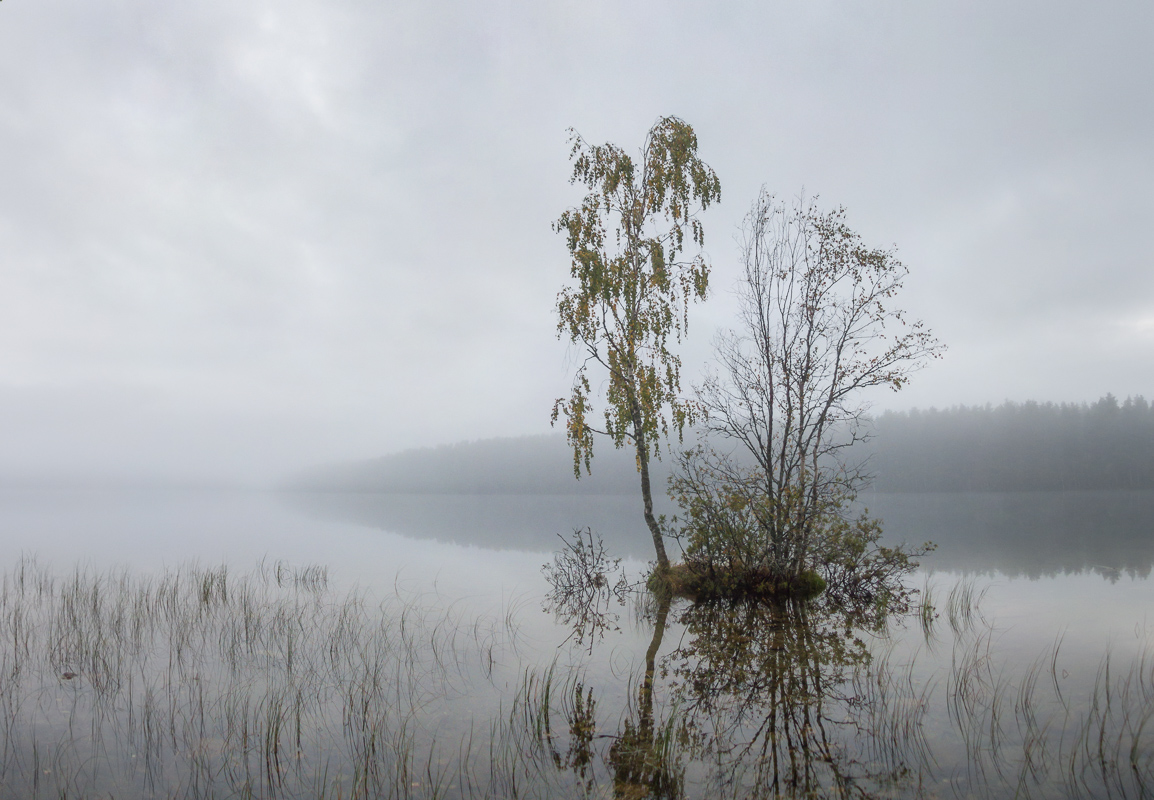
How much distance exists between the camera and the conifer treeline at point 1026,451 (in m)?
139

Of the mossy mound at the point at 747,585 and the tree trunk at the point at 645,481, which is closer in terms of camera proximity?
the mossy mound at the point at 747,585

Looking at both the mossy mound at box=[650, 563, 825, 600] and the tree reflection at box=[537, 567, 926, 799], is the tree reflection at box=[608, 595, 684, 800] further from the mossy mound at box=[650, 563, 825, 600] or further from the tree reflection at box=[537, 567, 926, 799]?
the mossy mound at box=[650, 563, 825, 600]

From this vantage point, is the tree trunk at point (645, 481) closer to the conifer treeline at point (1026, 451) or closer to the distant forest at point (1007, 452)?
the distant forest at point (1007, 452)

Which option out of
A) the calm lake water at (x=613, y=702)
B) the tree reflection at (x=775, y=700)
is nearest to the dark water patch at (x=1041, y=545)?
the calm lake water at (x=613, y=702)

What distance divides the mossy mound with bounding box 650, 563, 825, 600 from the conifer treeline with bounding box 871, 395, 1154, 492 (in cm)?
12982

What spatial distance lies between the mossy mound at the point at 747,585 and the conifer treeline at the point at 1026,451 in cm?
12982

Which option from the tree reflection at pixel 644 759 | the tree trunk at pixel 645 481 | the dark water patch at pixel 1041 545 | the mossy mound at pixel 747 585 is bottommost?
the dark water patch at pixel 1041 545

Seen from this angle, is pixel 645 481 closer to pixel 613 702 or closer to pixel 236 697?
Answer: pixel 613 702

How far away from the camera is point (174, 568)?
24.1 metres

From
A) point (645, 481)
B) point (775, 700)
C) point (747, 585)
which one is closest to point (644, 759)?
point (775, 700)

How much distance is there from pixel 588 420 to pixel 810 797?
12.7 meters

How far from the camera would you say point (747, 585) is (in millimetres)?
16078

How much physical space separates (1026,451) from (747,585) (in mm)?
171763

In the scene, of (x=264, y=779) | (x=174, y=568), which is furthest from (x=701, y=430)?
(x=174, y=568)
